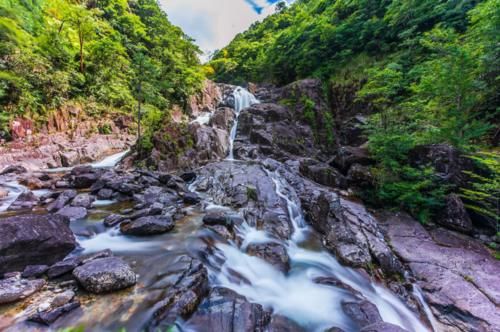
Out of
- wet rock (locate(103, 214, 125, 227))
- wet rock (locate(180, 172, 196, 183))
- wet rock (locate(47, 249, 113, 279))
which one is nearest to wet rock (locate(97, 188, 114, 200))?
wet rock (locate(103, 214, 125, 227))

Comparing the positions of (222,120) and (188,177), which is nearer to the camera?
(188,177)

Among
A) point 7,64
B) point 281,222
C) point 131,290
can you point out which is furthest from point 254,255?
point 7,64

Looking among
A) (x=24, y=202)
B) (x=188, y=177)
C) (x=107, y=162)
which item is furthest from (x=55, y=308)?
(x=107, y=162)

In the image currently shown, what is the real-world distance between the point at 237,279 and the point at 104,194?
5635 mm

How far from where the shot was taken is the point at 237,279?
4176mm

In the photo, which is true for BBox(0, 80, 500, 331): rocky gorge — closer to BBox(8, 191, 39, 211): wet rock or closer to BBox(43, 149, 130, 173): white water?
BBox(8, 191, 39, 211): wet rock

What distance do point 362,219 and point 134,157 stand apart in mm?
10960

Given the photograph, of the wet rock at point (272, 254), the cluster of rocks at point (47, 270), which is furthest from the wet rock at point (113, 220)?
the wet rock at point (272, 254)

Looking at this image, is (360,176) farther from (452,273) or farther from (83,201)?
(83,201)

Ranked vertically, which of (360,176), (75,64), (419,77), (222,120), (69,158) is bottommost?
(360,176)

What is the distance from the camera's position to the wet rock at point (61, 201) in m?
5.95

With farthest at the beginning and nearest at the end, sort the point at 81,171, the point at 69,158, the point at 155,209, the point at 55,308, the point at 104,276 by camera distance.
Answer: the point at 69,158 < the point at 81,171 < the point at 155,209 < the point at 104,276 < the point at 55,308

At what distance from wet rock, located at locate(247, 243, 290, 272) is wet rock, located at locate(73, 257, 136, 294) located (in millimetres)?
2585

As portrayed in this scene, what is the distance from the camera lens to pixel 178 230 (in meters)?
5.34
